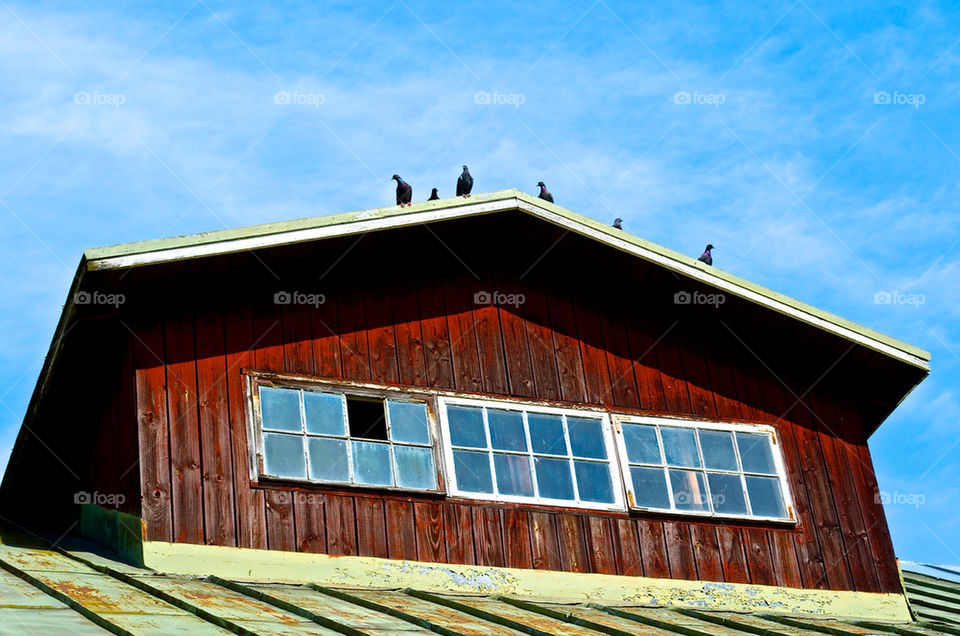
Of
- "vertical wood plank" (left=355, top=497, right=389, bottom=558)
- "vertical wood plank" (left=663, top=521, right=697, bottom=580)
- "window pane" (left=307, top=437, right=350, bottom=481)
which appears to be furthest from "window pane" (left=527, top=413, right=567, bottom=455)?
"window pane" (left=307, top=437, right=350, bottom=481)

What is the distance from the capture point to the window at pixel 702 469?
1060 cm

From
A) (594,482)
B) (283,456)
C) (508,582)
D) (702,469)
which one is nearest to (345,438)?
(283,456)

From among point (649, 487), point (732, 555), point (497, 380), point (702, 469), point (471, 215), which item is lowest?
point (732, 555)

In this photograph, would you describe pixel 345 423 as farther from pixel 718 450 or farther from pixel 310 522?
pixel 718 450

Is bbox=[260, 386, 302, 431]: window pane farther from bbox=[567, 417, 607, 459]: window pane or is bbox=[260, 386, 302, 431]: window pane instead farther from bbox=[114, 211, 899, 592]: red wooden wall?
bbox=[567, 417, 607, 459]: window pane

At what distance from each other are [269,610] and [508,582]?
2.88 m

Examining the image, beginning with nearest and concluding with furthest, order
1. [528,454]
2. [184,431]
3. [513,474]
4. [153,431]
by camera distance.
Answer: [153,431]
[184,431]
[513,474]
[528,454]

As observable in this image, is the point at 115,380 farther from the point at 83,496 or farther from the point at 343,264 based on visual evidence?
the point at 343,264

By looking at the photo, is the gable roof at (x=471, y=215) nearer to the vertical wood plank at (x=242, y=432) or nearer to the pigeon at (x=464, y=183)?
the vertical wood plank at (x=242, y=432)

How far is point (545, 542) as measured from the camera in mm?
9898

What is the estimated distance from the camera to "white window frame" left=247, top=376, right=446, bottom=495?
9273mm

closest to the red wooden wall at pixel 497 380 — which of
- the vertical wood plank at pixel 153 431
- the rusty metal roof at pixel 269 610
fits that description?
the vertical wood plank at pixel 153 431

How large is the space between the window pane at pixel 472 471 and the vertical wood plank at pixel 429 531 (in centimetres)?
33

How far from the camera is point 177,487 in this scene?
8898 millimetres
